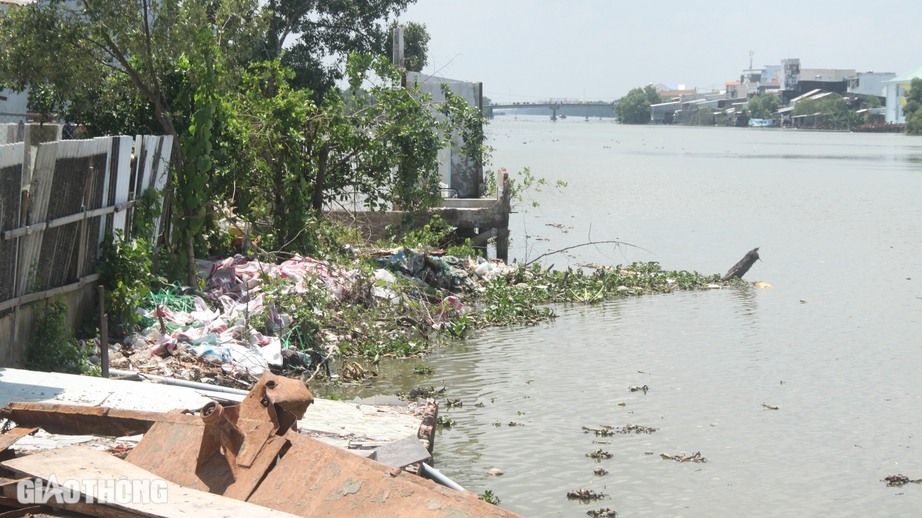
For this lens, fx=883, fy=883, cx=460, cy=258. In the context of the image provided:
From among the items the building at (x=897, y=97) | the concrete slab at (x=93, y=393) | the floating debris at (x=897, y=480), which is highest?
the building at (x=897, y=97)

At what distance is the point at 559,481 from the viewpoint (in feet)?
24.0

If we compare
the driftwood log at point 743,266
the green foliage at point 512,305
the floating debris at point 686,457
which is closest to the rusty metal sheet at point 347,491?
the floating debris at point 686,457

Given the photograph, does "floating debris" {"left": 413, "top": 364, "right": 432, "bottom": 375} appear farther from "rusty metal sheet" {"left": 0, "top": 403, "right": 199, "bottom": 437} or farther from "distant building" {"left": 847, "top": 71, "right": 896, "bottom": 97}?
"distant building" {"left": 847, "top": 71, "right": 896, "bottom": 97}

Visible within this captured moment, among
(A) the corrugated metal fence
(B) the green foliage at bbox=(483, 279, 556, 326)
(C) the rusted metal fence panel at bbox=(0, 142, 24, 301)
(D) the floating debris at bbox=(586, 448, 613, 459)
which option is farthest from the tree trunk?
(D) the floating debris at bbox=(586, 448, 613, 459)

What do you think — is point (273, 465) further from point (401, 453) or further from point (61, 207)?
point (61, 207)

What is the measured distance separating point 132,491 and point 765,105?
180035mm

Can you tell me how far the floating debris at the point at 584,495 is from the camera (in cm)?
698

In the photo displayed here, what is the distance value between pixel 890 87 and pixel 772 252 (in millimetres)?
118486

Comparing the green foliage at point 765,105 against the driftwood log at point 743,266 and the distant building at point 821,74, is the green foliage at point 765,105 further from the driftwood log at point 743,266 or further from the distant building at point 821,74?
the driftwood log at point 743,266

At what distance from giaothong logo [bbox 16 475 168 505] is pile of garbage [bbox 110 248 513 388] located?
426 cm

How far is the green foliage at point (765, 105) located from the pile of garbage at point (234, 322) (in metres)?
170

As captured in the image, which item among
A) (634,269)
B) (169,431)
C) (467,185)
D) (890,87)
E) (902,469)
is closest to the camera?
(169,431)

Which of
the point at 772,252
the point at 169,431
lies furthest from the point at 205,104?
the point at 772,252

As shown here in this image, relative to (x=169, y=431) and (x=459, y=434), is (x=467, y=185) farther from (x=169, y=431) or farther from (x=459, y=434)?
(x=169, y=431)
